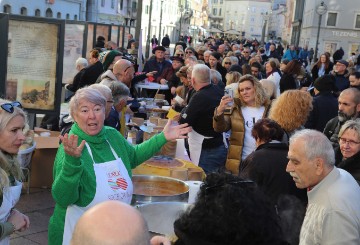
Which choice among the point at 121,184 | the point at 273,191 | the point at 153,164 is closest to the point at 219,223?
the point at 121,184

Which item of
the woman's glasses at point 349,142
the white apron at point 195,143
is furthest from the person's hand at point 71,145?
the white apron at point 195,143

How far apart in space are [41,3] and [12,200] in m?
35.4

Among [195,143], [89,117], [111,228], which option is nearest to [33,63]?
[195,143]

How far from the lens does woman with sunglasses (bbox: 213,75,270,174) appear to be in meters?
5.61

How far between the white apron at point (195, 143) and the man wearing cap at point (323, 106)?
1.80m

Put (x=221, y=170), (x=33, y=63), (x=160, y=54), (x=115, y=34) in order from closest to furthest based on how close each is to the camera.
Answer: (x=221, y=170) < (x=33, y=63) < (x=160, y=54) < (x=115, y=34)

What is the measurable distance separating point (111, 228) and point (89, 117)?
192cm

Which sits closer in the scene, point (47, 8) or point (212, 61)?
point (212, 61)

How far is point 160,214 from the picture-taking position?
3.17m

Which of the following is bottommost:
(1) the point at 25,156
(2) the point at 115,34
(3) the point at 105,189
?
(1) the point at 25,156

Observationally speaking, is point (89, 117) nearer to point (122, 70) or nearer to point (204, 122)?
point (204, 122)

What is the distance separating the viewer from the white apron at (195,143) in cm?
604

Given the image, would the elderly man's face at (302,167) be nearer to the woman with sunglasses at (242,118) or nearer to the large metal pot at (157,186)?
the large metal pot at (157,186)

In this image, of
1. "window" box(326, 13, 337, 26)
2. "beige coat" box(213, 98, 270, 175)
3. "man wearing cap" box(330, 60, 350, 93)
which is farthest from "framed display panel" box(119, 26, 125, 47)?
"window" box(326, 13, 337, 26)
